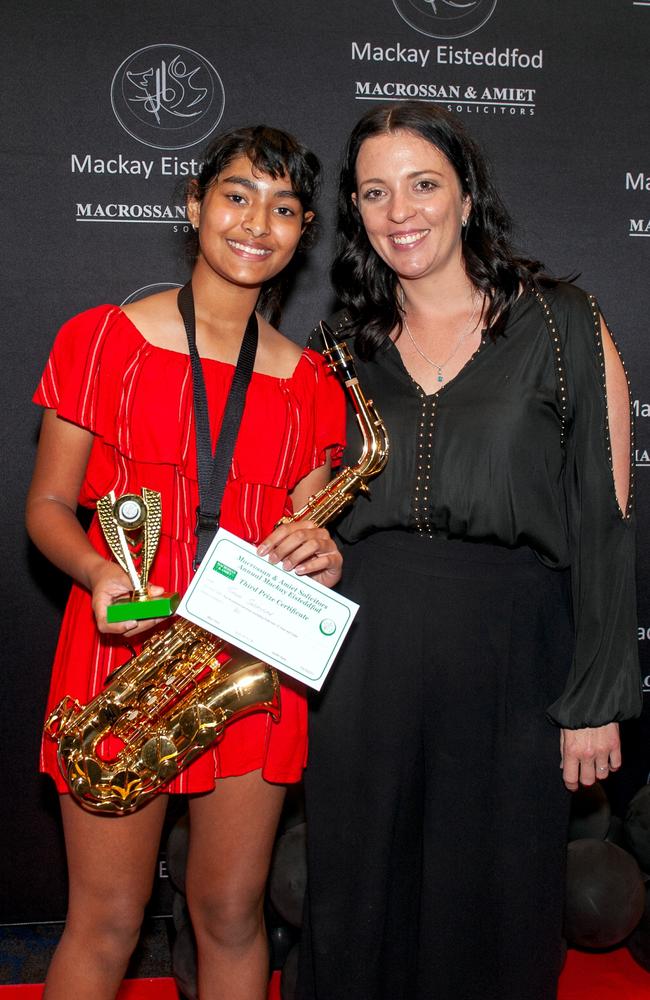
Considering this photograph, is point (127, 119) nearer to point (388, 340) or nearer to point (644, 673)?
point (388, 340)

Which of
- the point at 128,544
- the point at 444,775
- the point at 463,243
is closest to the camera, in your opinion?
the point at 128,544

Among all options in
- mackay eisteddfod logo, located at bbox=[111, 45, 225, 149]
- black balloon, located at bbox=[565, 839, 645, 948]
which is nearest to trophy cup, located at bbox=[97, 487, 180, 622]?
A: black balloon, located at bbox=[565, 839, 645, 948]

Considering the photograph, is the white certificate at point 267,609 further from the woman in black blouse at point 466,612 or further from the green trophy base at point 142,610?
the woman in black blouse at point 466,612

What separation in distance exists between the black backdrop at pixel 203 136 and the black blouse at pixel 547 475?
4.42ft

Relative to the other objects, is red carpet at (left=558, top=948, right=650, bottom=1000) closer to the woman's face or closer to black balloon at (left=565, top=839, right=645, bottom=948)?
black balloon at (left=565, top=839, right=645, bottom=948)

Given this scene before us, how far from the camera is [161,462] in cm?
218

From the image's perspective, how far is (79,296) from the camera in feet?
11.3

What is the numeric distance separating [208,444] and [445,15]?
2.15 m

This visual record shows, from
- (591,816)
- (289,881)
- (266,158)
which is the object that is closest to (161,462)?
(266,158)

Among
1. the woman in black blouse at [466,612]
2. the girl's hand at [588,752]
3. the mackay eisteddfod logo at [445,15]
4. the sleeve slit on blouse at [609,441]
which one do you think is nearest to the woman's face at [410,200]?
the woman in black blouse at [466,612]

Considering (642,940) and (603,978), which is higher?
(642,940)

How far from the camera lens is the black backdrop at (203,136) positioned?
3373 millimetres

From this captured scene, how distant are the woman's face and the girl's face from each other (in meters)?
0.26

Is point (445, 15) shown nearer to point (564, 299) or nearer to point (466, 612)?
point (564, 299)
